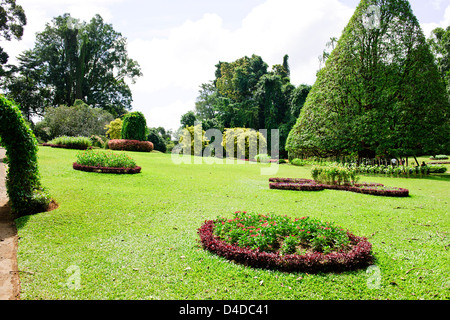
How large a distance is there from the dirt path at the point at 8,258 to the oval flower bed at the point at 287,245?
2635mm

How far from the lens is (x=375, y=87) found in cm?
1823

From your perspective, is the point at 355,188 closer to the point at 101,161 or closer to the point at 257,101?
the point at 101,161

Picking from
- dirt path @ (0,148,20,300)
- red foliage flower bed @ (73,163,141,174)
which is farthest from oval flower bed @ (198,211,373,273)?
red foliage flower bed @ (73,163,141,174)

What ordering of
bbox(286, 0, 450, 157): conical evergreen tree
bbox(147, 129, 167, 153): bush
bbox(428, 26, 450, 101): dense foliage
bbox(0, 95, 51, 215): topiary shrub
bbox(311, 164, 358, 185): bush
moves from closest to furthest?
bbox(0, 95, 51, 215): topiary shrub → bbox(311, 164, 358, 185): bush → bbox(286, 0, 450, 157): conical evergreen tree → bbox(428, 26, 450, 101): dense foliage → bbox(147, 129, 167, 153): bush

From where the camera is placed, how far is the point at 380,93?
17844 millimetres

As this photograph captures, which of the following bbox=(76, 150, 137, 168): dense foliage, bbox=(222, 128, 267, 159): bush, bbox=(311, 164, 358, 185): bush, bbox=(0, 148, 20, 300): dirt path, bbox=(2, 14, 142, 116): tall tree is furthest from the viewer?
bbox=(2, 14, 142, 116): tall tree

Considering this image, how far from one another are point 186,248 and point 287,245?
66.7 inches

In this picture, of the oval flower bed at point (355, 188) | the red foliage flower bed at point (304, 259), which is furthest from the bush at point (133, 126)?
the red foliage flower bed at point (304, 259)

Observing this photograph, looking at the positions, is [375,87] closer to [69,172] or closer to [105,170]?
[105,170]

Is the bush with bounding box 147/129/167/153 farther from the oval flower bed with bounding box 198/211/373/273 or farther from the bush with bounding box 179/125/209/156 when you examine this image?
the oval flower bed with bounding box 198/211/373/273

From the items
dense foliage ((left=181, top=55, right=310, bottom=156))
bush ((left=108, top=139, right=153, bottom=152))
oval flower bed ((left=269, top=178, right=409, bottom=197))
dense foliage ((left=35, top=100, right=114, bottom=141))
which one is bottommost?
oval flower bed ((left=269, top=178, right=409, bottom=197))

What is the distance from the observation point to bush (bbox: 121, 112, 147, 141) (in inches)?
898

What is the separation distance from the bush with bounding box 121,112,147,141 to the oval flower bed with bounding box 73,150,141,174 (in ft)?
37.0
